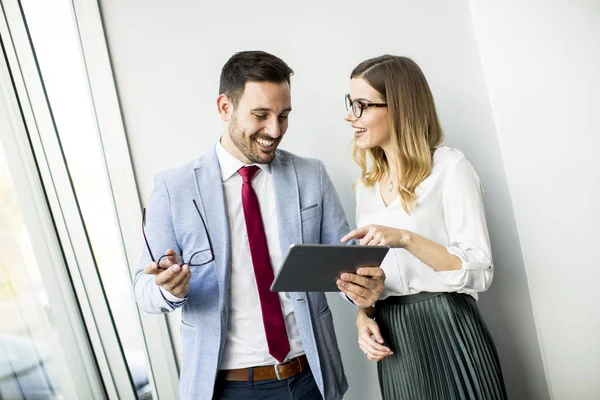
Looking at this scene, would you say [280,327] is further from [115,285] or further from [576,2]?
[576,2]

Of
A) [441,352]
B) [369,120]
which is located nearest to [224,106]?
[369,120]

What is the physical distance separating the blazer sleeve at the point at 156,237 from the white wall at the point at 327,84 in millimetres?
637

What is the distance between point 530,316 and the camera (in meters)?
2.19

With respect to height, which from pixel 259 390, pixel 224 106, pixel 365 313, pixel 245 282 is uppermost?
pixel 224 106

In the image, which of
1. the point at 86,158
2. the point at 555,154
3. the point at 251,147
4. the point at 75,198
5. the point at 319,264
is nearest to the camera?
the point at 319,264

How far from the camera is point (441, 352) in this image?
5.65 feet

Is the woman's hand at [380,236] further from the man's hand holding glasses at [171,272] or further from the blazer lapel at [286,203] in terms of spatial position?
the man's hand holding glasses at [171,272]

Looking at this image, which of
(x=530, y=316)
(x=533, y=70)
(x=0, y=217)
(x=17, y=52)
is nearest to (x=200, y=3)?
(x=17, y=52)

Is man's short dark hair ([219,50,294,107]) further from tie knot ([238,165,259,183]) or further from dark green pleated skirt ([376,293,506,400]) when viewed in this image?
dark green pleated skirt ([376,293,506,400])

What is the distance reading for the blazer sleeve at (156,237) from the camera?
175cm

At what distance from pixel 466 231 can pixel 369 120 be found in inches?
20.1

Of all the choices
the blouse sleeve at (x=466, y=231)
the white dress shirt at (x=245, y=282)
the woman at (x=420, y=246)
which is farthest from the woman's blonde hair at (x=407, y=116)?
the white dress shirt at (x=245, y=282)

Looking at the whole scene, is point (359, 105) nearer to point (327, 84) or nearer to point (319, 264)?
point (327, 84)

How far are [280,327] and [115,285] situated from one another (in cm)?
99
